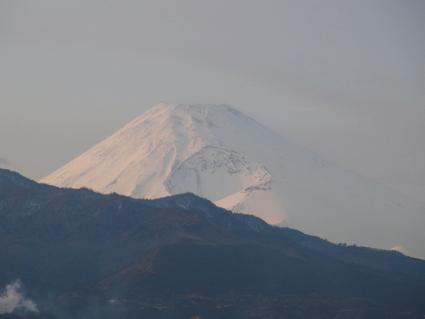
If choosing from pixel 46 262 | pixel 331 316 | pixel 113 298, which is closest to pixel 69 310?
pixel 113 298

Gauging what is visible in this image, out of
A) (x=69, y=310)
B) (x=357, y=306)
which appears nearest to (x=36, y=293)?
(x=69, y=310)

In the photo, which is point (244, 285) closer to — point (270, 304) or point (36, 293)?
point (270, 304)

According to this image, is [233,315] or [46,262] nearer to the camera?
[233,315]

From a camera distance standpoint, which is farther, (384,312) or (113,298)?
(384,312)

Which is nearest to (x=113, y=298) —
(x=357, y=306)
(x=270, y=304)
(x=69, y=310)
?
(x=69, y=310)

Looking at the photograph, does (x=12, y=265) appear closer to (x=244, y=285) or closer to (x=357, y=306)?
(x=244, y=285)

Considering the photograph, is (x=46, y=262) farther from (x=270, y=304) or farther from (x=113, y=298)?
(x=270, y=304)
